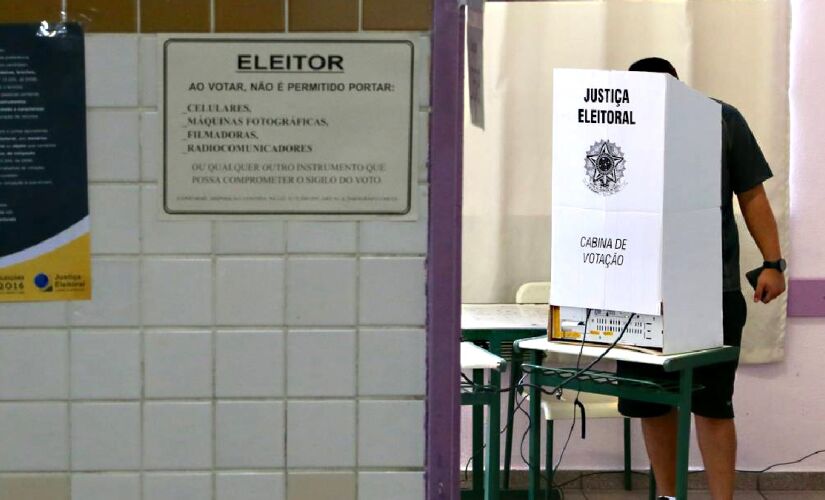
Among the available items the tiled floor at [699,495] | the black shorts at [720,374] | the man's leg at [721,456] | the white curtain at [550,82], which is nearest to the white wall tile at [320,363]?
the black shorts at [720,374]

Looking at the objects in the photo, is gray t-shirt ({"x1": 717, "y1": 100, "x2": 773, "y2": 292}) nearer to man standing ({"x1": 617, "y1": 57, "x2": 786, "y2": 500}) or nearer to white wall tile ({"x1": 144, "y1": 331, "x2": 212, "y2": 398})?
man standing ({"x1": 617, "y1": 57, "x2": 786, "y2": 500})

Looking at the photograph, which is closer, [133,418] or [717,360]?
[133,418]

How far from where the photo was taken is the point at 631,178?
8.46 feet

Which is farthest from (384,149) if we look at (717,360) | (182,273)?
(717,360)

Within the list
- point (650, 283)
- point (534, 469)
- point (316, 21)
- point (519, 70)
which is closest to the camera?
point (316, 21)

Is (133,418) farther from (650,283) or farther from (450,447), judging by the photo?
(650,283)

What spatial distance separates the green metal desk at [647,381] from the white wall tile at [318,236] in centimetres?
120

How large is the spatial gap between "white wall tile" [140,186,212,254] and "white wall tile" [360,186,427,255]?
0.24 meters

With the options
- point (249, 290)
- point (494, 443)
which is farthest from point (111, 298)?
point (494, 443)

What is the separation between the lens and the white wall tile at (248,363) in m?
1.62

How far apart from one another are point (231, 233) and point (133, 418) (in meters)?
0.33

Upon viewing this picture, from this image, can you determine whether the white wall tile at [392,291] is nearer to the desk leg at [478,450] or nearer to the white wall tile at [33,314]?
the white wall tile at [33,314]

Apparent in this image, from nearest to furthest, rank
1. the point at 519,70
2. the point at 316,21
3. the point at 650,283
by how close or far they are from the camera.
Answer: the point at 316,21 → the point at 650,283 → the point at 519,70

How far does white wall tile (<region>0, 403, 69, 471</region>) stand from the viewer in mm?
1626
